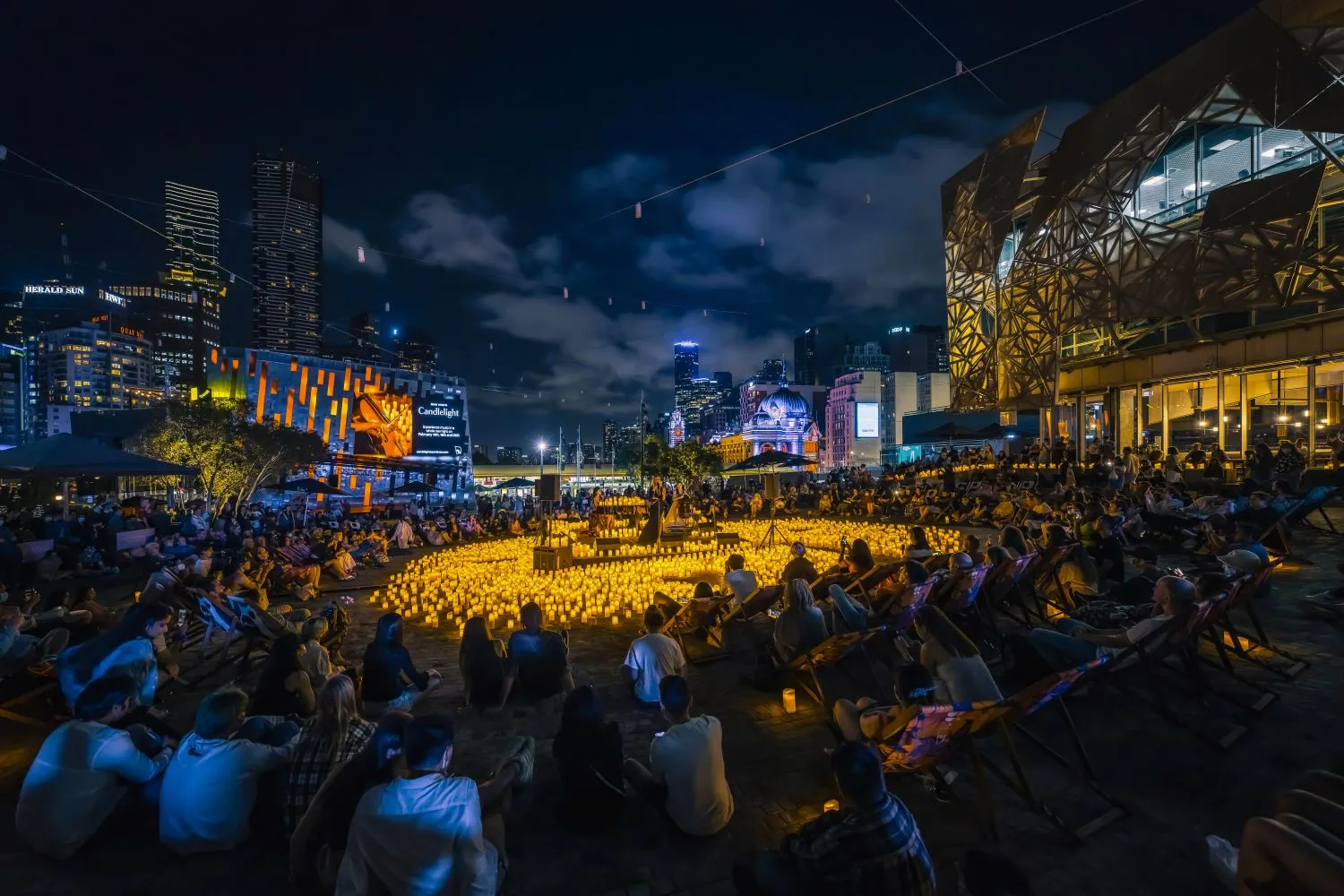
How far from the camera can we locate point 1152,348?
24.2m

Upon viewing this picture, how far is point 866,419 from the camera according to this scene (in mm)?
124750

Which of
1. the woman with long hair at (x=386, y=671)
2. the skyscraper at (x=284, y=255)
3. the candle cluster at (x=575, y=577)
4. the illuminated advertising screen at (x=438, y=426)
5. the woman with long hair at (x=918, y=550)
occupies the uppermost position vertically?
the skyscraper at (x=284, y=255)

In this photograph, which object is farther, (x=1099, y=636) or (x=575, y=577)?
(x=575, y=577)

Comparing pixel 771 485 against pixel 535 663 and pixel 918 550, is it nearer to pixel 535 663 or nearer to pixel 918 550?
pixel 918 550

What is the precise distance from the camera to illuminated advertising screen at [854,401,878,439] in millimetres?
124750

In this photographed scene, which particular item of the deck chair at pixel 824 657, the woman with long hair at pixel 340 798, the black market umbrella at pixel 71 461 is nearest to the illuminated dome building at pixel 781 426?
the black market umbrella at pixel 71 461

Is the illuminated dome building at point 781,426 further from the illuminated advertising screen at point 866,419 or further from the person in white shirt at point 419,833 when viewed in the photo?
the person in white shirt at point 419,833

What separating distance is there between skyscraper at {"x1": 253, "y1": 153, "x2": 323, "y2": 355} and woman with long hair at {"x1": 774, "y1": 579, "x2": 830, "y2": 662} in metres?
180

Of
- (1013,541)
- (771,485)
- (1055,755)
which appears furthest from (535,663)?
(771,485)

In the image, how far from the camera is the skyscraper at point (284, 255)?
517 feet

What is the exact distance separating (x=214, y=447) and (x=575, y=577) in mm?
21408

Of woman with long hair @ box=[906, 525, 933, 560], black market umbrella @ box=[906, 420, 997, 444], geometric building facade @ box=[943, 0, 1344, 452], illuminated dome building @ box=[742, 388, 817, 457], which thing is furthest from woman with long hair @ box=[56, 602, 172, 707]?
illuminated dome building @ box=[742, 388, 817, 457]

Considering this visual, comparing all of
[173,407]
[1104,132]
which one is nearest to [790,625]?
[1104,132]

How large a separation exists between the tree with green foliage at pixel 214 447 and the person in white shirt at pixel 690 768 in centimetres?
2839
